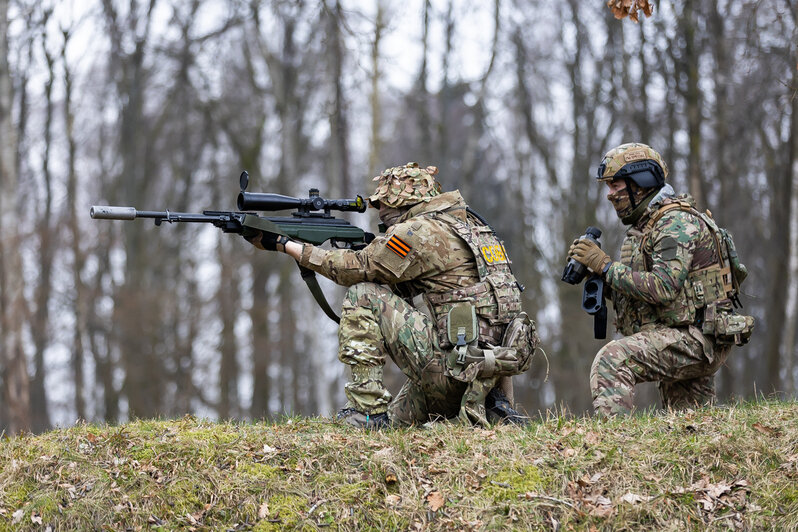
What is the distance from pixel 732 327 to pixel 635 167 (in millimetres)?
1493

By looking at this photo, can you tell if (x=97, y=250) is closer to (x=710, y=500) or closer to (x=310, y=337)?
(x=310, y=337)

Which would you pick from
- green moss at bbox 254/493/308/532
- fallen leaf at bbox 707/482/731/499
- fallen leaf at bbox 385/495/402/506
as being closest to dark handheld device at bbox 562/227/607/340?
fallen leaf at bbox 707/482/731/499

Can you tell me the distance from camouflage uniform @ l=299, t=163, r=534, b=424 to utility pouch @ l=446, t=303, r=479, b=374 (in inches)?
3.4

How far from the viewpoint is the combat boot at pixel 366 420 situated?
750 cm

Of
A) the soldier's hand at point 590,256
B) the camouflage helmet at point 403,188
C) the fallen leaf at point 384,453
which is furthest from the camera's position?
the camouflage helmet at point 403,188

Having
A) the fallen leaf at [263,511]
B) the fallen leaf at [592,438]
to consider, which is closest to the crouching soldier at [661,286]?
the fallen leaf at [592,438]

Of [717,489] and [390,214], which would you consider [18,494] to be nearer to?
[390,214]

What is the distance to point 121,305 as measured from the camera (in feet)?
82.1

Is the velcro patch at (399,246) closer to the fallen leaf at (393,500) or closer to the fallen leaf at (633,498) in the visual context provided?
the fallen leaf at (393,500)

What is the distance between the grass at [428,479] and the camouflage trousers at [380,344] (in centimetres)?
61

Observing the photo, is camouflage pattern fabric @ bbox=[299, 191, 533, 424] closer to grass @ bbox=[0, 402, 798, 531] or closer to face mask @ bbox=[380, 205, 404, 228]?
face mask @ bbox=[380, 205, 404, 228]

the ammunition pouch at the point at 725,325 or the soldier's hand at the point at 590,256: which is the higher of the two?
the soldier's hand at the point at 590,256

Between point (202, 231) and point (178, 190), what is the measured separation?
152 centimetres

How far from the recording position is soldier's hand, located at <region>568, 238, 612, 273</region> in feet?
25.6
